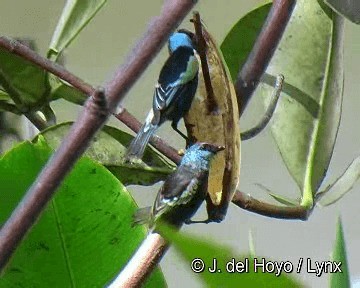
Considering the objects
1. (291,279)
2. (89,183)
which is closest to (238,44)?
(89,183)

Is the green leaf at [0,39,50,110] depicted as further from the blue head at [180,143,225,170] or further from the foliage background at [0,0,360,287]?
the foliage background at [0,0,360,287]

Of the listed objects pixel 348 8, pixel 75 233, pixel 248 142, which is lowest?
pixel 248 142

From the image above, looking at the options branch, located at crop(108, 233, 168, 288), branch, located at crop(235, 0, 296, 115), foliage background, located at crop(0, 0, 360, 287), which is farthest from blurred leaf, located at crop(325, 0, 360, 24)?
foliage background, located at crop(0, 0, 360, 287)

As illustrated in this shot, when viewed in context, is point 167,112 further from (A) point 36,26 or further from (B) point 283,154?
(A) point 36,26

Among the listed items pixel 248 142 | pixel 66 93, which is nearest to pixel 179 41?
pixel 66 93

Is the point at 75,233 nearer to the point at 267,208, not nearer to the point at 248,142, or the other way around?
the point at 267,208

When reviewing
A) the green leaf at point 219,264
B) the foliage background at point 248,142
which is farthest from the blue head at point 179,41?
the foliage background at point 248,142

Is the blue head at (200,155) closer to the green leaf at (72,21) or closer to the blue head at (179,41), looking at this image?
the blue head at (179,41)
